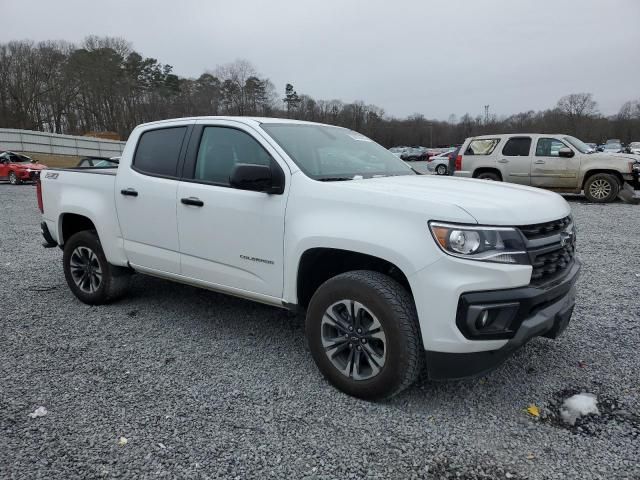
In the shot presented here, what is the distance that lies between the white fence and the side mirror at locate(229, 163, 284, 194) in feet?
154

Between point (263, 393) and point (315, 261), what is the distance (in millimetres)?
936

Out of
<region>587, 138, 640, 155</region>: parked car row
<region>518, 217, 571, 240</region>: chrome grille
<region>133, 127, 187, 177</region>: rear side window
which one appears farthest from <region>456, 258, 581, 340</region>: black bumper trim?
<region>587, 138, 640, 155</region>: parked car row

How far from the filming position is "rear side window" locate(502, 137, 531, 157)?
13078mm

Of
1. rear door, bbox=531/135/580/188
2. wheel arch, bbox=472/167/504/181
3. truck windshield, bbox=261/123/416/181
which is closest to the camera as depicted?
truck windshield, bbox=261/123/416/181

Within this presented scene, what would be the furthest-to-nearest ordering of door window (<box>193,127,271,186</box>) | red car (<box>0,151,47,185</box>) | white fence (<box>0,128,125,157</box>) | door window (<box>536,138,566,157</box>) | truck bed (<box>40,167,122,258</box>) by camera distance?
white fence (<box>0,128,125,157</box>), red car (<box>0,151,47,185</box>), door window (<box>536,138,566,157</box>), truck bed (<box>40,167,122,258</box>), door window (<box>193,127,271,186</box>)

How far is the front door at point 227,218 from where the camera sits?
333 cm

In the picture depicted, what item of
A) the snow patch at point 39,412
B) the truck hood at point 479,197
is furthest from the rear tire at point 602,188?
the snow patch at point 39,412

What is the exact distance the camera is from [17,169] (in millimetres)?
23578

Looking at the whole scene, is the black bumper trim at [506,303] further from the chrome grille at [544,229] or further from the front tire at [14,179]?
the front tire at [14,179]

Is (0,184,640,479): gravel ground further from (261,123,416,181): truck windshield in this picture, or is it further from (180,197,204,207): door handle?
(261,123,416,181): truck windshield

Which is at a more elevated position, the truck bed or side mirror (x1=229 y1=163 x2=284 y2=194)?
side mirror (x1=229 y1=163 x2=284 y2=194)

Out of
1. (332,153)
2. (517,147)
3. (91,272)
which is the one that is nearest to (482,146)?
(517,147)

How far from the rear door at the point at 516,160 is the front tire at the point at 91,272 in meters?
11.2

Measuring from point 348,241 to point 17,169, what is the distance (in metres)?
25.9
